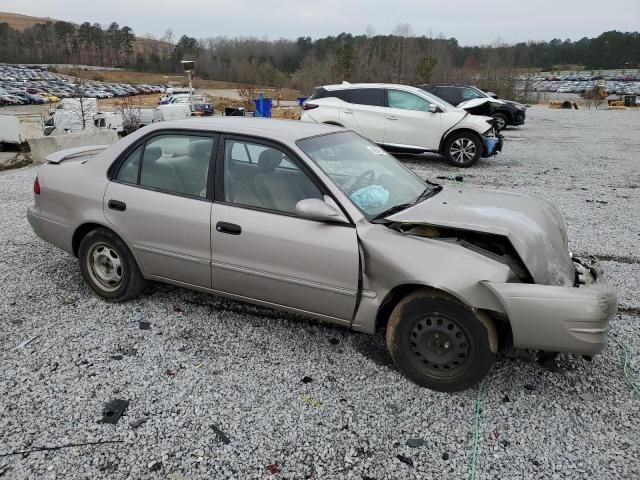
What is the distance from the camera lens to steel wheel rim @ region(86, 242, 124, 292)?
4.01 m

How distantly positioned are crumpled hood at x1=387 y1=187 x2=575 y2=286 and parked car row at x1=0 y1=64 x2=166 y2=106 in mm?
48803

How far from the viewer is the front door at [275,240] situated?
309cm

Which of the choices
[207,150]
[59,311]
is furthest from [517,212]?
[59,311]

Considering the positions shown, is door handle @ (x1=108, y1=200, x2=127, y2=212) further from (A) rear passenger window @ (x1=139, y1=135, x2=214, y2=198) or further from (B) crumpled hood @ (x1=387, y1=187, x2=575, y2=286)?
(B) crumpled hood @ (x1=387, y1=187, x2=575, y2=286)

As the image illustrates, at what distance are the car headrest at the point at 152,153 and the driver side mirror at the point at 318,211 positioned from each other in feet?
4.70

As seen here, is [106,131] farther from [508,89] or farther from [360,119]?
[508,89]

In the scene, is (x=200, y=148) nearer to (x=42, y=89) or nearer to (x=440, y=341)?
(x=440, y=341)

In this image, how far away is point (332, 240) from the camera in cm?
306

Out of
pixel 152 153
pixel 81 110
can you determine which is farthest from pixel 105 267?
pixel 81 110

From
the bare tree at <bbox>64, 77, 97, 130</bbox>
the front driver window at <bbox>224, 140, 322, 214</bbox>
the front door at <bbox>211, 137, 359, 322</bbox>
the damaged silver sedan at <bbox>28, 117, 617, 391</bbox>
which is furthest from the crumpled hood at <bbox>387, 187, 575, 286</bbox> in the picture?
the bare tree at <bbox>64, 77, 97, 130</bbox>

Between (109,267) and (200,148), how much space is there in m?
1.35

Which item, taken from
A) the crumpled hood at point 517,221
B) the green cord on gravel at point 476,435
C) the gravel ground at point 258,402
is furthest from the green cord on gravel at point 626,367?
the green cord on gravel at point 476,435

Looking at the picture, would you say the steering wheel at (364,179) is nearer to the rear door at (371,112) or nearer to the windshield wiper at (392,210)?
the windshield wiper at (392,210)

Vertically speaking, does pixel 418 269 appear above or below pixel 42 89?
below
